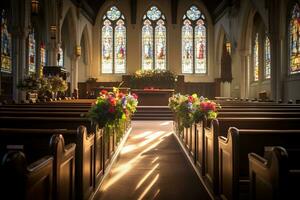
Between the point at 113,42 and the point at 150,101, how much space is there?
670 centimetres

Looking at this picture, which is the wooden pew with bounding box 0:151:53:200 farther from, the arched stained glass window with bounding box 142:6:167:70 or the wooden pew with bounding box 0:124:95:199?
the arched stained glass window with bounding box 142:6:167:70

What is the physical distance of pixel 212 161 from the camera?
11.2 feet

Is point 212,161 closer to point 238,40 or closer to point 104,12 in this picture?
point 238,40

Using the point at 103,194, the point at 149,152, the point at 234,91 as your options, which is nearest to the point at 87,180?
the point at 103,194

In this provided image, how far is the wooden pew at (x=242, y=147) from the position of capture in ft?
8.56

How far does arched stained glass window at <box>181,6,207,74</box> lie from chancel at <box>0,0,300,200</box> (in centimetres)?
6

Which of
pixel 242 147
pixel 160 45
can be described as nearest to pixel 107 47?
pixel 160 45

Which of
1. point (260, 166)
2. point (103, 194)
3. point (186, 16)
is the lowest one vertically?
point (103, 194)

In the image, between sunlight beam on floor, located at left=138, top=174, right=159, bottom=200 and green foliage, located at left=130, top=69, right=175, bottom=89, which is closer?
sunlight beam on floor, located at left=138, top=174, right=159, bottom=200

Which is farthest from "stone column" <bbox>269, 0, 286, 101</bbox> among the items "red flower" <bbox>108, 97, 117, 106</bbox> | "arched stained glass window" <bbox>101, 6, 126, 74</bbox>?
"arched stained glass window" <bbox>101, 6, 126, 74</bbox>

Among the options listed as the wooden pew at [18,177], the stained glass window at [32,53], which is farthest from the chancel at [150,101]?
the stained glass window at [32,53]

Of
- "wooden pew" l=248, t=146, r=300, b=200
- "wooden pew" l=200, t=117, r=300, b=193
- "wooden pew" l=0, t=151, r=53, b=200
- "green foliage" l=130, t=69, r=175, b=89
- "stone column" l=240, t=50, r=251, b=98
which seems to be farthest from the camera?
"green foliage" l=130, t=69, r=175, b=89

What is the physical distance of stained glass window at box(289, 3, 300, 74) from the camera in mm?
11938

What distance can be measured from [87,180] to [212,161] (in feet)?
3.90
